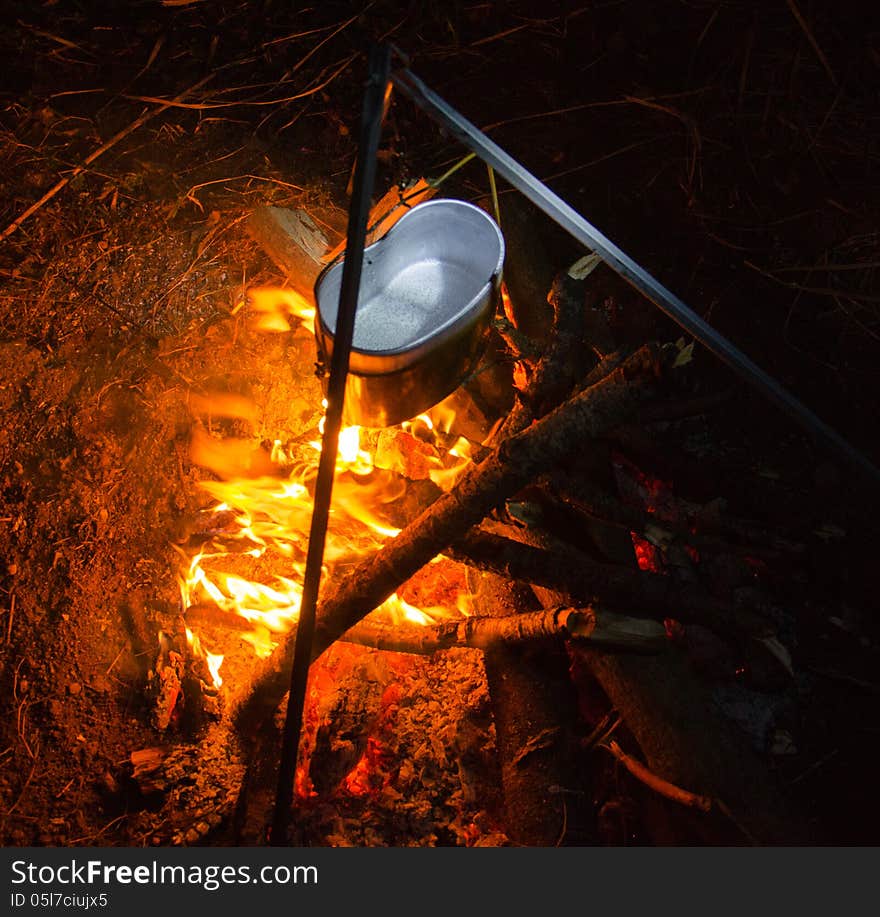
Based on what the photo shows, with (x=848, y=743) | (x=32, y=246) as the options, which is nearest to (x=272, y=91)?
(x=32, y=246)

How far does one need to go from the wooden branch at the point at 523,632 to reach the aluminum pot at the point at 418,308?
92cm

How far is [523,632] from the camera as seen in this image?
7.85 ft

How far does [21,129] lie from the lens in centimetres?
311

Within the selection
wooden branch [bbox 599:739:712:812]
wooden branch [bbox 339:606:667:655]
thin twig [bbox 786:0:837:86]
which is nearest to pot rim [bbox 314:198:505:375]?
wooden branch [bbox 339:606:667:655]

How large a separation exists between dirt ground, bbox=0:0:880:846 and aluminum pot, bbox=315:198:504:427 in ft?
1.51

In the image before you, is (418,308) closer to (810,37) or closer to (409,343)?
(409,343)

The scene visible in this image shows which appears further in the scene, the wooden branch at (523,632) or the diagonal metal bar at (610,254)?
the wooden branch at (523,632)

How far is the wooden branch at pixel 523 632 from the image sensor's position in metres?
2.19

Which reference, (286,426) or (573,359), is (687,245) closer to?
(573,359)

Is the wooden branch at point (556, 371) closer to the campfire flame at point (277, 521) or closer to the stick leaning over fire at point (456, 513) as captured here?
the stick leaning over fire at point (456, 513)

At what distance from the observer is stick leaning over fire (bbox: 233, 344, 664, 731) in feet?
7.02

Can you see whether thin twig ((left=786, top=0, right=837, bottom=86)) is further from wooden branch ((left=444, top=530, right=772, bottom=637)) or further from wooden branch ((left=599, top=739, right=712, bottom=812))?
wooden branch ((left=599, top=739, right=712, bottom=812))

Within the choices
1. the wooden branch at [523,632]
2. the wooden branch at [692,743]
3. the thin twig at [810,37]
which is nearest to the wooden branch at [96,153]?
the wooden branch at [523,632]

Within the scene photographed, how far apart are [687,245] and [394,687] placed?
305 centimetres
